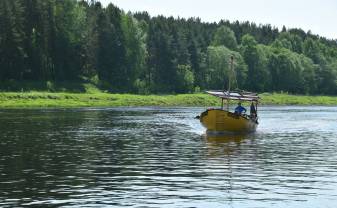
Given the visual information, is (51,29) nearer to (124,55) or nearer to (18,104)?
(124,55)

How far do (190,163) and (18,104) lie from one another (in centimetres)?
8499

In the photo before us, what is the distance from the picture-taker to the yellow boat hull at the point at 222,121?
5869 cm

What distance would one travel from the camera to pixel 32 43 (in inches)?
5477

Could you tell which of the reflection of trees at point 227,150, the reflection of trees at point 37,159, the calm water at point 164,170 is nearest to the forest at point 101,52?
the reflection of trees at point 37,159

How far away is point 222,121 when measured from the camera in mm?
58938

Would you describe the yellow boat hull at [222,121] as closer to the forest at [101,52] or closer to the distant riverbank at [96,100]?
the distant riverbank at [96,100]

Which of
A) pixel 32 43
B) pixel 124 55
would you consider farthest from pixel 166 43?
pixel 32 43

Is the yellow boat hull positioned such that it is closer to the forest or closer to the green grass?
the green grass

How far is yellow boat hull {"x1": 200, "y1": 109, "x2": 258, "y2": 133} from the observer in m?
58.7

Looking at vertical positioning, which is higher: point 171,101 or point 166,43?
point 166,43

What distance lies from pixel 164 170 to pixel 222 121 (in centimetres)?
2732

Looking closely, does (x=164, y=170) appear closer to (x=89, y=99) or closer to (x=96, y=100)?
(x=89, y=99)

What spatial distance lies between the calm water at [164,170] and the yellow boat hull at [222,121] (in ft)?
8.37

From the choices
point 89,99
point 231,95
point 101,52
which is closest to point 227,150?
point 231,95
